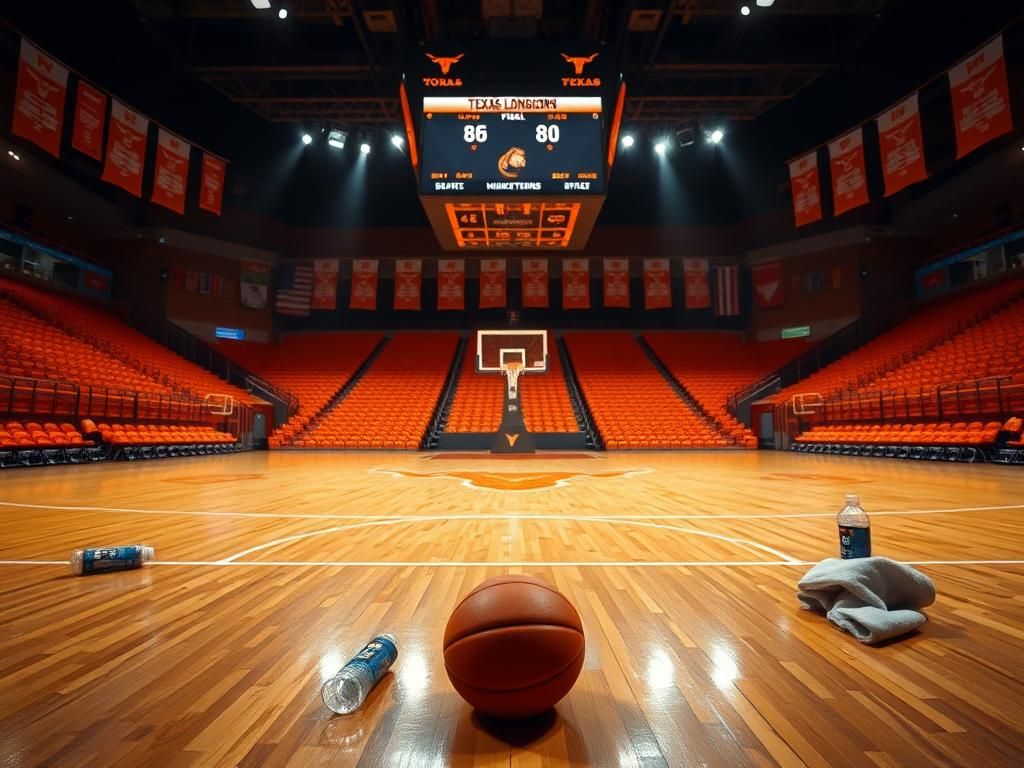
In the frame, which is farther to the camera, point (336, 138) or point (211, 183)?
point (336, 138)

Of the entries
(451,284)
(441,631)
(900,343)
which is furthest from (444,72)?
(900,343)

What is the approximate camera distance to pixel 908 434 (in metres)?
10.6

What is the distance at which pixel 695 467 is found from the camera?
30.7ft

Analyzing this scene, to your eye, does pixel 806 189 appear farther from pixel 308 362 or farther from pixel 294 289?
pixel 294 289

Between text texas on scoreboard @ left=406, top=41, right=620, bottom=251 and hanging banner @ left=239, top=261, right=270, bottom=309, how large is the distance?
10.9 metres

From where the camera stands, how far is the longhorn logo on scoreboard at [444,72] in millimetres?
11195

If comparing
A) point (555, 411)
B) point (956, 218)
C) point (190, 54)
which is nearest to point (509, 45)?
point (190, 54)

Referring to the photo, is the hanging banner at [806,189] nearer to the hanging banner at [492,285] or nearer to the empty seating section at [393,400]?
the hanging banner at [492,285]

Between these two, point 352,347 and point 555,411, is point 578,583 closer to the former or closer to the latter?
point 555,411

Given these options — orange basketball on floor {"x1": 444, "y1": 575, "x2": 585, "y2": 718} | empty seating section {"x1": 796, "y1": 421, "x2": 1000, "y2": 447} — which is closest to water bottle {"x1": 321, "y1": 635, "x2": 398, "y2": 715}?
orange basketball on floor {"x1": 444, "y1": 575, "x2": 585, "y2": 718}

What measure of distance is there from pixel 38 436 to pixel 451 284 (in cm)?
1329

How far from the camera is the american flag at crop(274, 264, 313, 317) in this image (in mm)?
19891

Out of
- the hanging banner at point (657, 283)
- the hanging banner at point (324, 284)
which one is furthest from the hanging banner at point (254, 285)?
the hanging banner at point (657, 283)

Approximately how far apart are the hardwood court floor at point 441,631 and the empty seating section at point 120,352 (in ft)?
34.4
